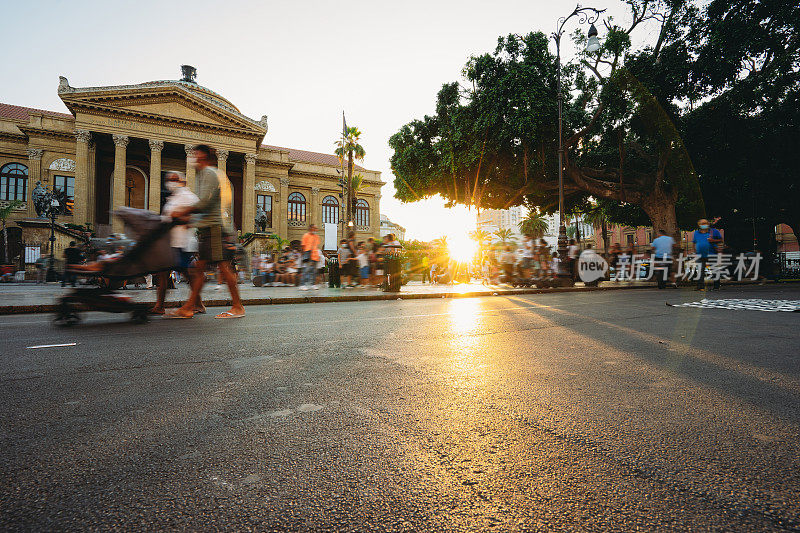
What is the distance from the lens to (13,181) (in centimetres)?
3484

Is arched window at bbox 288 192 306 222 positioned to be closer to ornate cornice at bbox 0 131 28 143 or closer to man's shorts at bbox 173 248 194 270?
ornate cornice at bbox 0 131 28 143

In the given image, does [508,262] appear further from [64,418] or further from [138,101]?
[138,101]

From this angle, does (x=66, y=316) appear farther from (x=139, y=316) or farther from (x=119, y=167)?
(x=119, y=167)

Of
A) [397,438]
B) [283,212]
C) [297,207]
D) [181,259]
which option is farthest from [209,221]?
[297,207]

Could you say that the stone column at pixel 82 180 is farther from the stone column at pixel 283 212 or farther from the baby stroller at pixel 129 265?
the baby stroller at pixel 129 265

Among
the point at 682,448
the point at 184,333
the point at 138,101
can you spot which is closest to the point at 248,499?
the point at 682,448

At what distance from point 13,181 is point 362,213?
32.7m

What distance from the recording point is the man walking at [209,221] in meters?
5.36

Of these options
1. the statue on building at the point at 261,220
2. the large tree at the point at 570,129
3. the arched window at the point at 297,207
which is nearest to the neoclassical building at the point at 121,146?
the statue on building at the point at 261,220

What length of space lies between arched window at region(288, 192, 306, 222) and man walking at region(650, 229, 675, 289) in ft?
126

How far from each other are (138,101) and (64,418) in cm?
4026

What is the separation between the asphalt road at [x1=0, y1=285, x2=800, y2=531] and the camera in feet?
4.07

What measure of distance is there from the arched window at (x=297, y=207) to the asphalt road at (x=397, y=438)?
43746 mm

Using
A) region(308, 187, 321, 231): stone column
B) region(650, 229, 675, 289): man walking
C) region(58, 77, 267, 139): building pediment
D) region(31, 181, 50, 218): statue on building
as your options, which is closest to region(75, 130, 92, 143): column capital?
region(58, 77, 267, 139): building pediment
